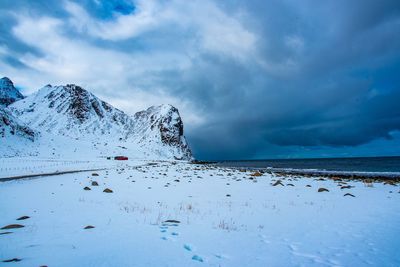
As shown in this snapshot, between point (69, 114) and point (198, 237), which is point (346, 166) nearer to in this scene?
point (198, 237)

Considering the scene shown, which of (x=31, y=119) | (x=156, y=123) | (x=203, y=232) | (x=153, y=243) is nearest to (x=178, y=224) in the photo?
(x=203, y=232)

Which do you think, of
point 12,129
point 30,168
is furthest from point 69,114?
point 30,168

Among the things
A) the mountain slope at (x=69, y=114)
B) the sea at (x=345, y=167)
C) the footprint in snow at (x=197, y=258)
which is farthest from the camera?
the mountain slope at (x=69, y=114)

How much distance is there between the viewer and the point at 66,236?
18.4 ft

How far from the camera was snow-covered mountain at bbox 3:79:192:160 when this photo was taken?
160625 millimetres

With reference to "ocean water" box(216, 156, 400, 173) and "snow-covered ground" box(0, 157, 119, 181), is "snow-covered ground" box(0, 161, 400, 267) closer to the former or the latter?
"snow-covered ground" box(0, 157, 119, 181)

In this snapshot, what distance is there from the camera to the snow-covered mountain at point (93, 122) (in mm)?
160625

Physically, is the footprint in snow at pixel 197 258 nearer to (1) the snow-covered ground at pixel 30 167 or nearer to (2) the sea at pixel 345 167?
(1) the snow-covered ground at pixel 30 167

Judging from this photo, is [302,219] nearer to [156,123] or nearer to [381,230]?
[381,230]

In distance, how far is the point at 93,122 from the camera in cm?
17688

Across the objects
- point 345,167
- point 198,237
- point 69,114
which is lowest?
point 198,237

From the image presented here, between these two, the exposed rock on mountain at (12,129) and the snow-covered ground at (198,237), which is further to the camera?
the exposed rock on mountain at (12,129)

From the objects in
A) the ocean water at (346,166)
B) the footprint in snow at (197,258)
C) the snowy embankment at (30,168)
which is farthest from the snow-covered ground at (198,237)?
the ocean water at (346,166)

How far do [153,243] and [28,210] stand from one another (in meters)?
6.62
